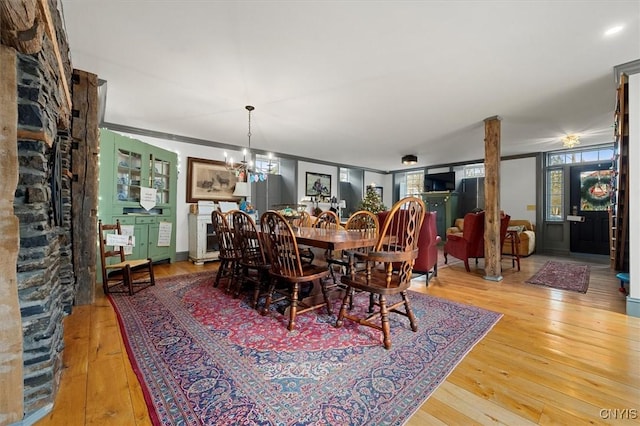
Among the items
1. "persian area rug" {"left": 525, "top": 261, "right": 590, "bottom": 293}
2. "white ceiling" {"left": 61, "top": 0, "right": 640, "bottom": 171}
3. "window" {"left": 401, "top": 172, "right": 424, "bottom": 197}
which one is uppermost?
"white ceiling" {"left": 61, "top": 0, "right": 640, "bottom": 171}

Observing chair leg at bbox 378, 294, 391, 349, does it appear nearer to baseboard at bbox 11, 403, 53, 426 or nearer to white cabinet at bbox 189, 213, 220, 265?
baseboard at bbox 11, 403, 53, 426

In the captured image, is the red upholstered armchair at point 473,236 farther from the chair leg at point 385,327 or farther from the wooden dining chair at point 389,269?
the chair leg at point 385,327

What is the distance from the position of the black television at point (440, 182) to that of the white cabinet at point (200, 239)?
6.16 metres

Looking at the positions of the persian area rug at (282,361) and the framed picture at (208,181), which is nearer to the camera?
the persian area rug at (282,361)

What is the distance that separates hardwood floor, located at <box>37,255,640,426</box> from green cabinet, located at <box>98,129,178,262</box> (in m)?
1.47

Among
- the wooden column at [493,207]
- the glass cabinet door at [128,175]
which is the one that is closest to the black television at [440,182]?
the wooden column at [493,207]

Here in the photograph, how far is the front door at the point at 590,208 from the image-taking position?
552cm

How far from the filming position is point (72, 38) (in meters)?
2.18

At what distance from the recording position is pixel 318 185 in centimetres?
748

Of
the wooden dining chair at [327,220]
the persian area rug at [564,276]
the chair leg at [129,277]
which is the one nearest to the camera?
the chair leg at [129,277]

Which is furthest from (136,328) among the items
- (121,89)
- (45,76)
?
(121,89)

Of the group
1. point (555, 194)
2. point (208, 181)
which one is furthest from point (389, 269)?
point (555, 194)

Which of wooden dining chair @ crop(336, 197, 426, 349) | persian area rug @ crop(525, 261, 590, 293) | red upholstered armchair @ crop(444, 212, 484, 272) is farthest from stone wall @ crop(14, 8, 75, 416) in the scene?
persian area rug @ crop(525, 261, 590, 293)

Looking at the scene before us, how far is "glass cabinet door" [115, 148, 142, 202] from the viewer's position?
12.4 ft
